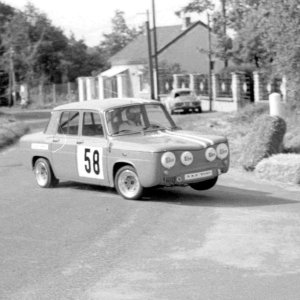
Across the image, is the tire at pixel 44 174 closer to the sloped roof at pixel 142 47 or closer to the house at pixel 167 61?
the house at pixel 167 61

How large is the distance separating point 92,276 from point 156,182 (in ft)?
12.5

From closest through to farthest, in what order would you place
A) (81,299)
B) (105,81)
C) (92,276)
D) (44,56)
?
(81,299) < (92,276) < (105,81) < (44,56)

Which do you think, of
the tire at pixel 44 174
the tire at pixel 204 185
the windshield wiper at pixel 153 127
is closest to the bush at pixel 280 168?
the tire at pixel 204 185

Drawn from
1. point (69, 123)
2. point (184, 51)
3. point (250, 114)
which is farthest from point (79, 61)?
point (69, 123)

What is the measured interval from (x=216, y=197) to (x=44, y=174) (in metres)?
3.32

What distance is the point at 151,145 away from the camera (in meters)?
10.7

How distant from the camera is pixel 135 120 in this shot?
11844mm

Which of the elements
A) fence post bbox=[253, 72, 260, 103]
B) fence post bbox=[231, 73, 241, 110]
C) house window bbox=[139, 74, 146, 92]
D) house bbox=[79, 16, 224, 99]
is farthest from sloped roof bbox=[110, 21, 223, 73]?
fence post bbox=[253, 72, 260, 103]

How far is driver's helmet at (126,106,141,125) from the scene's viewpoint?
11.9 m

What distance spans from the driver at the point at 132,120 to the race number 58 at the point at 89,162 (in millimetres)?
579

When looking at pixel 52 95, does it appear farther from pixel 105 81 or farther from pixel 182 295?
pixel 182 295

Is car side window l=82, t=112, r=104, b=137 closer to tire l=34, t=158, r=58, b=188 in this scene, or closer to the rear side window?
the rear side window

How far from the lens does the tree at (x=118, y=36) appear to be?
130250mm

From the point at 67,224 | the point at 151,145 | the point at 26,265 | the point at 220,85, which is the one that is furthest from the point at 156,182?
the point at 220,85
